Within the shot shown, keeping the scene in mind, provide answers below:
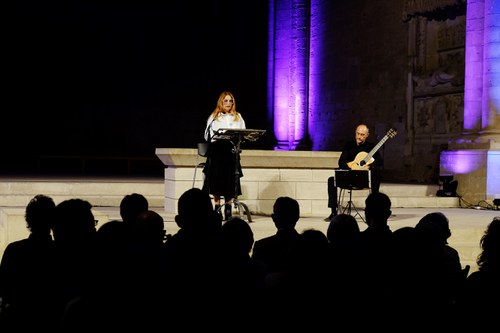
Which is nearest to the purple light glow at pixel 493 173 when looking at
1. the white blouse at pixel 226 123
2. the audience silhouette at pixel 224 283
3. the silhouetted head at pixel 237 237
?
the white blouse at pixel 226 123

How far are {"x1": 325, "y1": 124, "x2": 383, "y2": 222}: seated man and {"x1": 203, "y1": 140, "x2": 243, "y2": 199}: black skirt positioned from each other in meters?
1.45

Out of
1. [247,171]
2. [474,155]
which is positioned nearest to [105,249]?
[247,171]

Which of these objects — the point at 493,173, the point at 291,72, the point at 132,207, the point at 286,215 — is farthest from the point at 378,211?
the point at 291,72

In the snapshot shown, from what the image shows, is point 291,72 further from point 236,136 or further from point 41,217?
point 41,217

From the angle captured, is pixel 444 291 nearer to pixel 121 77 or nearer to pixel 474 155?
pixel 474 155

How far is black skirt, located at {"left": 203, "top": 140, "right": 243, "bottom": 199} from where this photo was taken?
885 centimetres

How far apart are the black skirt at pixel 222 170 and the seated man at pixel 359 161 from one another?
1.45m

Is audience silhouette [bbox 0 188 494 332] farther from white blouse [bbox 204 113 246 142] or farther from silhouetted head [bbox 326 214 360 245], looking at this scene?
white blouse [bbox 204 113 246 142]

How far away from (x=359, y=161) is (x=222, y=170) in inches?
72.1

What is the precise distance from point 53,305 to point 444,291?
194cm

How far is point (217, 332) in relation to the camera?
315 cm

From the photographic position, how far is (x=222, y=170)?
8.88 m

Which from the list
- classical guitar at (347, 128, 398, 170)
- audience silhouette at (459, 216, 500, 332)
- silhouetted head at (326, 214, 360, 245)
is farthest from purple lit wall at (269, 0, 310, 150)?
audience silhouette at (459, 216, 500, 332)

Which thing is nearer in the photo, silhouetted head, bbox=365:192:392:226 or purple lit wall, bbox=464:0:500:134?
silhouetted head, bbox=365:192:392:226
